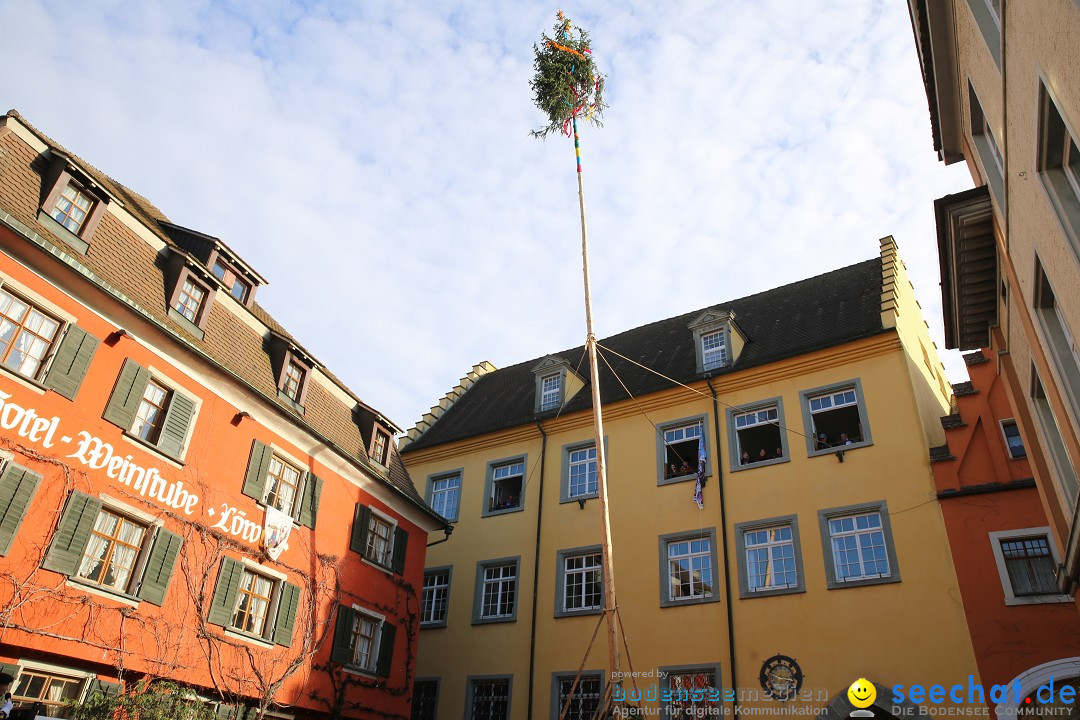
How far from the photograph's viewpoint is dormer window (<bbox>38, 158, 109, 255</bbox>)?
1462 cm

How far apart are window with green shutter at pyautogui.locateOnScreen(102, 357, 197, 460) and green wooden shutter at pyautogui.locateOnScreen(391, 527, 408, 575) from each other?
24.8 ft

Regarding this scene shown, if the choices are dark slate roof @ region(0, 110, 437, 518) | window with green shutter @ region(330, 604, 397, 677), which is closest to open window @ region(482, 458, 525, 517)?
dark slate roof @ region(0, 110, 437, 518)

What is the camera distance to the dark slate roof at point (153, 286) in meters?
14.3

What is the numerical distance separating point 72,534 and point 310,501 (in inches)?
249

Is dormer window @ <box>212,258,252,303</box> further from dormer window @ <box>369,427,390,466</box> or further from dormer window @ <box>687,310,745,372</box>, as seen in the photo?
dormer window @ <box>687,310,745,372</box>

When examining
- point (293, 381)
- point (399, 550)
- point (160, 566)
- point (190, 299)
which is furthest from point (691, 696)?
point (190, 299)

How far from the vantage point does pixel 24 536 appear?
12.8 meters

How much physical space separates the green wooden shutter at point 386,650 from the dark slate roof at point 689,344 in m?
8.33

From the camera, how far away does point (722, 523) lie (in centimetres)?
2098

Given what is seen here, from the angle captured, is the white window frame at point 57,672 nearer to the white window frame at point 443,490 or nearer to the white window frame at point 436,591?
the white window frame at point 436,591

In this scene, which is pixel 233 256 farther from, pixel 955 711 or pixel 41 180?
pixel 955 711

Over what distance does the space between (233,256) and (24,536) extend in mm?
9313

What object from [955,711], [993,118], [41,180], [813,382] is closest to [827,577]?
[955,711]

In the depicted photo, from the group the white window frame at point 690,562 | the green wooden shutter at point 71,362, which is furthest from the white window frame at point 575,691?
the green wooden shutter at point 71,362
